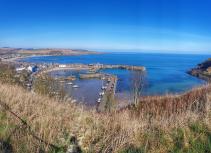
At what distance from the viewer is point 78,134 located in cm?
261

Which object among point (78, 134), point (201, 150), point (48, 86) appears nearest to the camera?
Result: point (78, 134)

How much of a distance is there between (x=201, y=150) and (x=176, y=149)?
29cm

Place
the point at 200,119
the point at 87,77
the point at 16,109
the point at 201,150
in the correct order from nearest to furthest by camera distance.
Answer: the point at 201,150 < the point at 200,119 < the point at 16,109 < the point at 87,77

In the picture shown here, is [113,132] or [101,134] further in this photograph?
[113,132]

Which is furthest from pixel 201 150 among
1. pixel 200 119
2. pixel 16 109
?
pixel 16 109

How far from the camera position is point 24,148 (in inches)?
129

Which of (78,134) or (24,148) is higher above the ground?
(78,134)

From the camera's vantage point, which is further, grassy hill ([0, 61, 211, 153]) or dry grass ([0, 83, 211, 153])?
dry grass ([0, 83, 211, 153])

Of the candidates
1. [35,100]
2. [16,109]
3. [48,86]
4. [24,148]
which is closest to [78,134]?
[24,148]

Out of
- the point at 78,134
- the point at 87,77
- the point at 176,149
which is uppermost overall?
the point at 78,134

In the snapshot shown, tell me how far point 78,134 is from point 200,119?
2.43 metres

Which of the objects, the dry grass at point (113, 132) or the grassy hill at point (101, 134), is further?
the dry grass at point (113, 132)

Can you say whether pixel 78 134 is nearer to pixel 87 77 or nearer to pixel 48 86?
pixel 48 86

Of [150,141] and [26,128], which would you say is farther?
[26,128]
